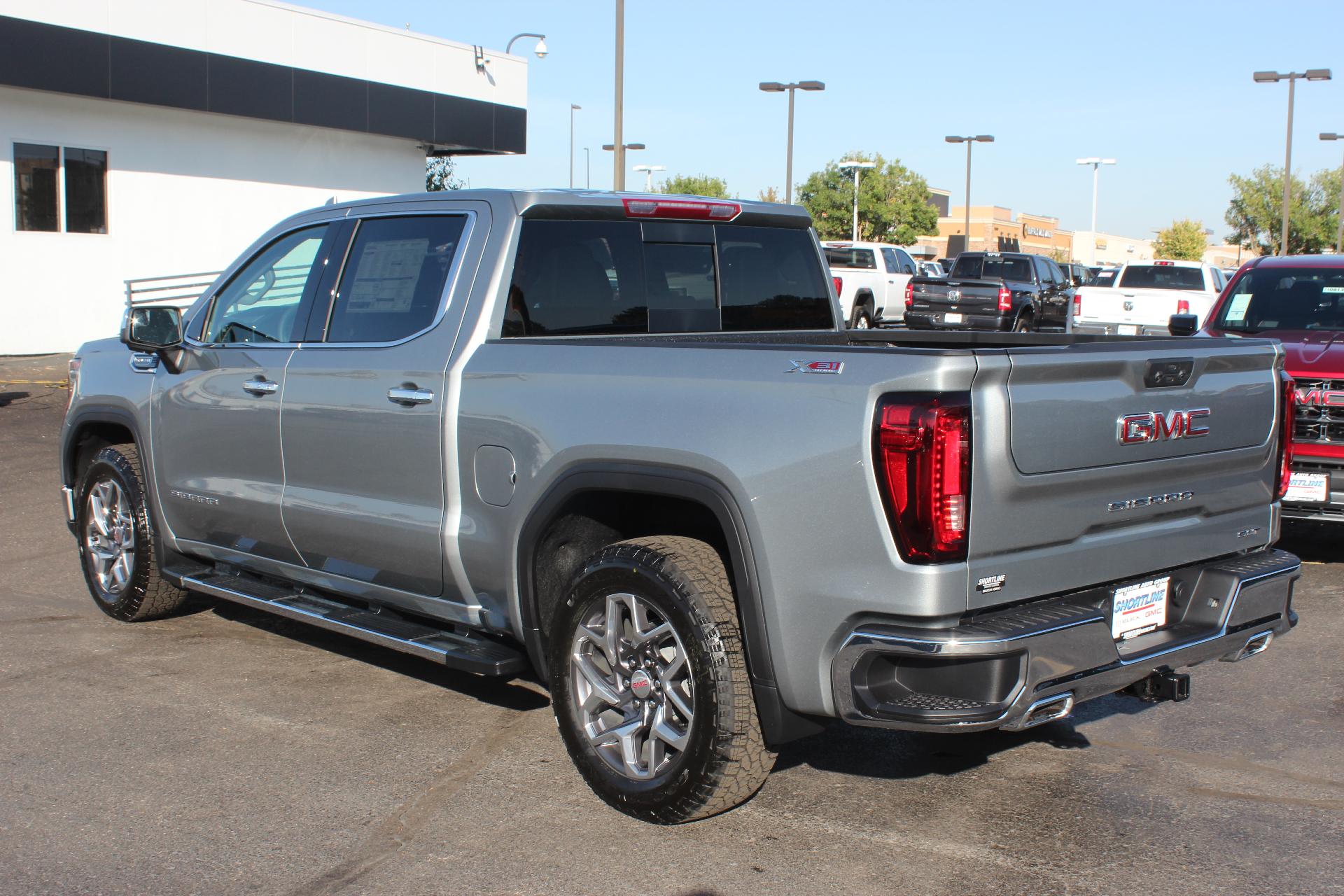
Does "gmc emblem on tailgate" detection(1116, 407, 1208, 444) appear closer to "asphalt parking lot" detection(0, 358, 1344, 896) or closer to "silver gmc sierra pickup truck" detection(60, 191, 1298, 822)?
"silver gmc sierra pickup truck" detection(60, 191, 1298, 822)

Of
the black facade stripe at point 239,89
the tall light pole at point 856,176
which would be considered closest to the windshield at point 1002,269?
the black facade stripe at point 239,89

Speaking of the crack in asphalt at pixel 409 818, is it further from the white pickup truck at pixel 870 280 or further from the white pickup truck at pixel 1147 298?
the white pickup truck at pixel 870 280

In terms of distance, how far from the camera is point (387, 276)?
5.31 metres

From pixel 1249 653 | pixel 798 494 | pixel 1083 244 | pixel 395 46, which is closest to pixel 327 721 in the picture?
pixel 798 494

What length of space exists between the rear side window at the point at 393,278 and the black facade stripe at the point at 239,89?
17582 mm

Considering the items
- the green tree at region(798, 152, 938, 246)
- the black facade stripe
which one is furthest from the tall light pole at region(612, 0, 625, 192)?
the green tree at region(798, 152, 938, 246)

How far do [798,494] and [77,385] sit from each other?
472cm

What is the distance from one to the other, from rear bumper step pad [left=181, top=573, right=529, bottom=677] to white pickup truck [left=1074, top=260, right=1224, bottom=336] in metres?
16.2

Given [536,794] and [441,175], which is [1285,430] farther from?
[441,175]

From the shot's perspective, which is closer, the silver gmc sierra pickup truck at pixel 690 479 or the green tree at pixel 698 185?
the silver gmc sierra pickup truck at pixel 690 479

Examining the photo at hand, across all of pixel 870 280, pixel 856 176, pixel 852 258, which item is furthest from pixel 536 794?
pixel 856 176

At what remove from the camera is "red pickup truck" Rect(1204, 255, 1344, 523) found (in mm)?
7637

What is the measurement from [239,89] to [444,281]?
66.7 feet

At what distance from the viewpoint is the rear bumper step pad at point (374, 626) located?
473 cm
